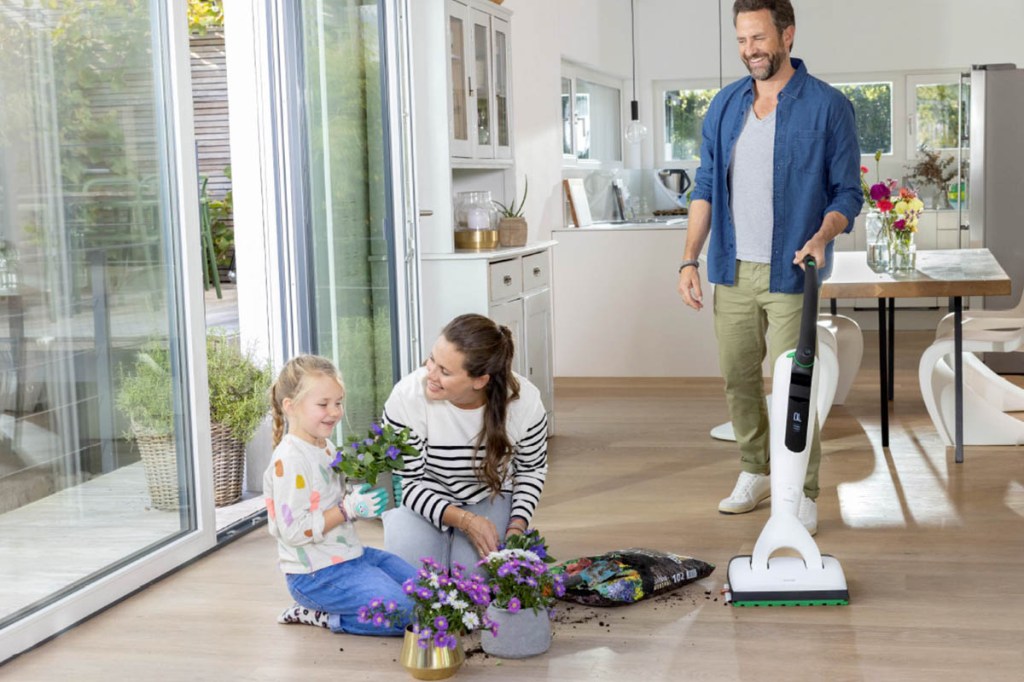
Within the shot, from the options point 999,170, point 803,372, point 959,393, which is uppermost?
point 999,170

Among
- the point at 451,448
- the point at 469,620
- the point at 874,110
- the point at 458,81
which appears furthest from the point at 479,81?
the point at 874,110

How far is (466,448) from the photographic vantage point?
121 inches

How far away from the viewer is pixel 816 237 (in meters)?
3.42

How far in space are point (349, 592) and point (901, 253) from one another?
9.84ft

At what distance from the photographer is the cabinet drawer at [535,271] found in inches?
202

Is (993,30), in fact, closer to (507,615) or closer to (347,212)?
(347,212)

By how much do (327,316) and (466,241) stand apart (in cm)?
77

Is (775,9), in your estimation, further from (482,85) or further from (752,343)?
(482,85)

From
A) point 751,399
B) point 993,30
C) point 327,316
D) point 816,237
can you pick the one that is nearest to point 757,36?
point 816,237

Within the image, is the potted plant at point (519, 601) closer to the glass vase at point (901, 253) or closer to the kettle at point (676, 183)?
the glass vase at point (901, 253)

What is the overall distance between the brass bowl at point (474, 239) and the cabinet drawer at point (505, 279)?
0.10 metres

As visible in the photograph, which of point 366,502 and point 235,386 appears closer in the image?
point 366,502

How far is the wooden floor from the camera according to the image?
2684 millimetres

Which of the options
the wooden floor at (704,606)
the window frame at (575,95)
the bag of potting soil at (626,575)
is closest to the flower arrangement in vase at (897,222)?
the wooden floor at (704,606)
